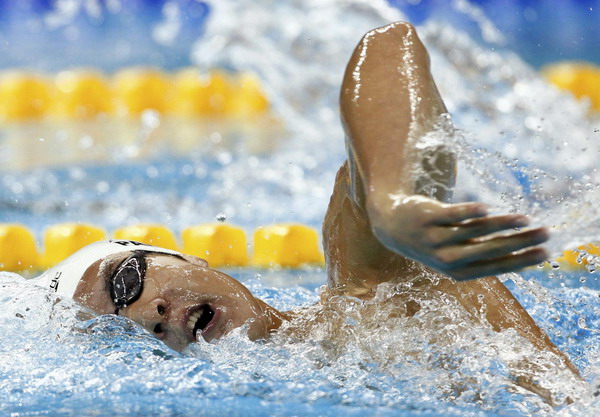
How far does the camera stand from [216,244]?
3.20 metres

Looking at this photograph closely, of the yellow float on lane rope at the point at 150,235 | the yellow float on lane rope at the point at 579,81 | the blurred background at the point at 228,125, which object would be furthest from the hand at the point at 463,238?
Result: the yellow float on lane rope at the point at 579,81

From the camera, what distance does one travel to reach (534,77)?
4.96 meters

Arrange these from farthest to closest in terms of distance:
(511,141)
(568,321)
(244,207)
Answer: (511,141), (244,207), (568,321)

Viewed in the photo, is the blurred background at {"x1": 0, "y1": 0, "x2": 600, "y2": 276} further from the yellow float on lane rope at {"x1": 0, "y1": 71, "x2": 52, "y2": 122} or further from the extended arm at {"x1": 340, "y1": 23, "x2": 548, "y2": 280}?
the extended arm at {"x1": 340, "y1": 23, "x2": 548, "y2": 280}

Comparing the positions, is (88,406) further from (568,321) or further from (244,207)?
(244,207)

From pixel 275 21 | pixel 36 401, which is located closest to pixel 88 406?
pixel 36 401

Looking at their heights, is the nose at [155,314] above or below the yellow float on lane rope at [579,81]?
below

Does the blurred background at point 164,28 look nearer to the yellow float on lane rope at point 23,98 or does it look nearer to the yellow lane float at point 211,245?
the yellow float on lane rope at point 23,98

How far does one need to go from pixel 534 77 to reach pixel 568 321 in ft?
10.5

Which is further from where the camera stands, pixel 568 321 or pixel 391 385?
pixel 568 321

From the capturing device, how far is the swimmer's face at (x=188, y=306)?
5.62 feet

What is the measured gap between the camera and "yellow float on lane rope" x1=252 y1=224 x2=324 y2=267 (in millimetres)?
3229

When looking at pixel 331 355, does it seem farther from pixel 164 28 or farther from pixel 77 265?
pixel 164 28

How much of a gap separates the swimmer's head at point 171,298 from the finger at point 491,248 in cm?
76
